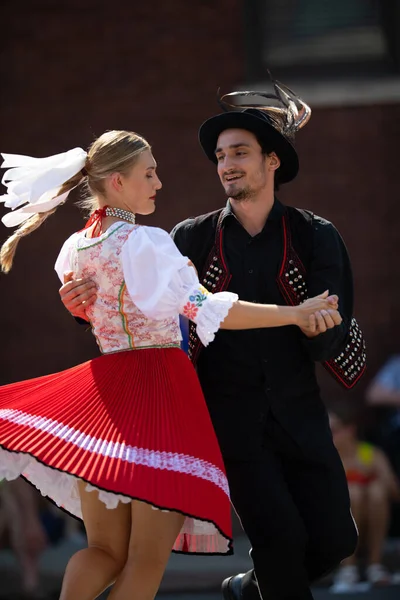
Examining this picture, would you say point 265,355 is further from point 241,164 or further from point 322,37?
point 322,37

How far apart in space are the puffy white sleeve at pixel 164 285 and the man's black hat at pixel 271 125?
0.86 m

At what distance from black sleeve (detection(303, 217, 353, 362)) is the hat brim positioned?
0.90 feet

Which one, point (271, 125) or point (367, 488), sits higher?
point (271, 125)

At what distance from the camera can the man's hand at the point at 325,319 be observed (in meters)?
3.81

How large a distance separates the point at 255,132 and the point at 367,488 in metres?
4.02

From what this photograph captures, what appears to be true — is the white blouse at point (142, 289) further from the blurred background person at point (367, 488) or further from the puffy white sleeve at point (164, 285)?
the blurred background person at point (367, 488)

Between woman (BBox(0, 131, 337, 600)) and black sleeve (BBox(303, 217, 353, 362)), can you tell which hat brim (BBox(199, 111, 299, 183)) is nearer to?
black sleeve (BBox(303, 217, 353, 362))

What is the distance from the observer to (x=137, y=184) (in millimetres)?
3854

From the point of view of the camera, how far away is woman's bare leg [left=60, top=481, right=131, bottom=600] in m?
3.57

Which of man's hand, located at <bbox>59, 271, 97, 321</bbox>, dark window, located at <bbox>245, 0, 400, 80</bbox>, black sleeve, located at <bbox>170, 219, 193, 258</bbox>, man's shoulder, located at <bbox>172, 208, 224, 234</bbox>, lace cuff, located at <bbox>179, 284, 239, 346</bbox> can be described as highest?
dark window, located at <bbox>245, 0, 400, 80</bbox>

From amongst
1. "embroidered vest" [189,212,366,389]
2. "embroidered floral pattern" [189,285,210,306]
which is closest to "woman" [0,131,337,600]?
"embroidered floral pattern" [189,285,210,306]

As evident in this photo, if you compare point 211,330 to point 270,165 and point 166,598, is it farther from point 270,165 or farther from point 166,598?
point 166,598

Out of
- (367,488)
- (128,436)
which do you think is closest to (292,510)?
(128,436)

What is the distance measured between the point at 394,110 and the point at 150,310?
18.6ft
